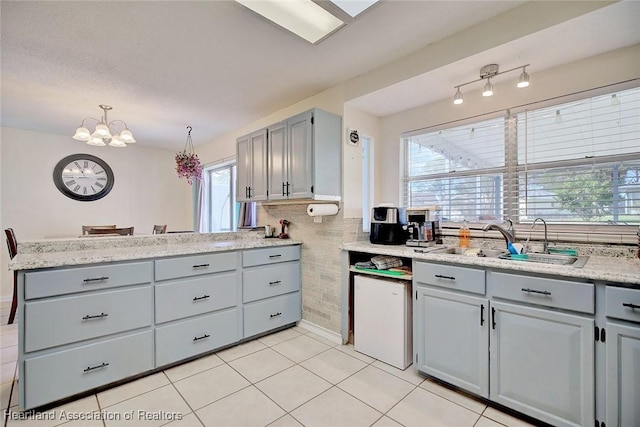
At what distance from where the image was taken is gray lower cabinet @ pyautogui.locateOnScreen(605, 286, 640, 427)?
4.30 feet

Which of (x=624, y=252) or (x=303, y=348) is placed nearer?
(x=624, y=252)

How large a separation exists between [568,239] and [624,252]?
0.91 ft

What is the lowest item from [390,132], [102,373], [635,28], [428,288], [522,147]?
[102,373]

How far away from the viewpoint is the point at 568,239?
200cm

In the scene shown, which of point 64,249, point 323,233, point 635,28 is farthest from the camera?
point 323,233

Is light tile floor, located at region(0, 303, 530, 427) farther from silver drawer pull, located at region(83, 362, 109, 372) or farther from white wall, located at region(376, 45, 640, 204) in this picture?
white wall, located at region(376, 45, 640, 204)

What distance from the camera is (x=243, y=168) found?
340 centimetres

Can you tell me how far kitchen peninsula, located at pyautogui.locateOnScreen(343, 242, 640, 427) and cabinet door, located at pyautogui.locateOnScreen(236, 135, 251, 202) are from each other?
2.10 meters

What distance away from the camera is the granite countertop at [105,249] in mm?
1822

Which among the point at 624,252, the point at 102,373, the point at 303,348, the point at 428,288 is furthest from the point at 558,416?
the point at 102,373

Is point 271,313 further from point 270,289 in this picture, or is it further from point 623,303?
point 623,303

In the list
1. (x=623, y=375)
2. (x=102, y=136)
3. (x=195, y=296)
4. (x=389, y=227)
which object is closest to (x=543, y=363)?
(x=623, y=375)

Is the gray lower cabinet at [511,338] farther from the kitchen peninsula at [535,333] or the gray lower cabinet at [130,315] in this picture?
the gray lower cabinet at [130,315]

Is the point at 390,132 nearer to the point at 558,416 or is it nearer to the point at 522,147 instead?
the point at 522,147
